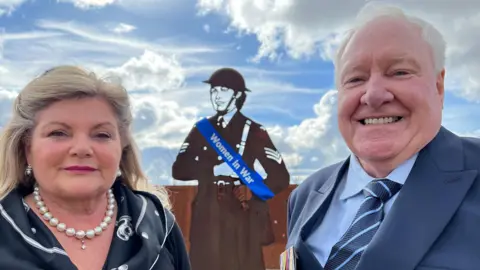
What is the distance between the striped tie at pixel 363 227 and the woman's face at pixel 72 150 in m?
0.73

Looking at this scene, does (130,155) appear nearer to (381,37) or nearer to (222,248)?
(381,37)

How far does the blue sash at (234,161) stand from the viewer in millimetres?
4934

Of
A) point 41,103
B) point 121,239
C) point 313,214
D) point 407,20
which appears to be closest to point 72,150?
point 41,103

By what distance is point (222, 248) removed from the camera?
5.16 meters

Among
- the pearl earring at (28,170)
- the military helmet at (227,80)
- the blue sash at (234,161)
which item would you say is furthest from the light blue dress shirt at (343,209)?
the military helmet at (227,80)

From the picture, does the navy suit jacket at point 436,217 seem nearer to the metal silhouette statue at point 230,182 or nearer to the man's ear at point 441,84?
the man's ear at point 441,84

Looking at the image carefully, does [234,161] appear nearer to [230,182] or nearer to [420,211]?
[230,182]

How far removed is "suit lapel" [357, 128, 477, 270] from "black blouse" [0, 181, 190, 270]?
0.67m

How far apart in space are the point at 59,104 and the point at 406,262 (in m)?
1.09

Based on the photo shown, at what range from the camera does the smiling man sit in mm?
1447

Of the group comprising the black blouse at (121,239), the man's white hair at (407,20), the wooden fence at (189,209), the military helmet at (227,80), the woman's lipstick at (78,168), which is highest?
the military helmet at (227,80)

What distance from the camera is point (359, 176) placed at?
1.73m

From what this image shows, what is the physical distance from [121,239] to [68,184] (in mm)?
239

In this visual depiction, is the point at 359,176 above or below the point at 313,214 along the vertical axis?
above
